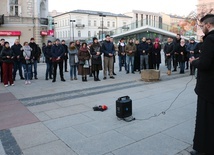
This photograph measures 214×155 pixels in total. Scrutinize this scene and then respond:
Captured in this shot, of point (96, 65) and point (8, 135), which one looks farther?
point (96, 65)

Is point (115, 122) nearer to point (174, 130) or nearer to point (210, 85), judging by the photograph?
point (174, 130)

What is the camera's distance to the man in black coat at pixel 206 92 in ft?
10.9

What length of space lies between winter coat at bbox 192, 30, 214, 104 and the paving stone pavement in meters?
1.10

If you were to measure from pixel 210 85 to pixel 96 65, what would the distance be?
8.17 m

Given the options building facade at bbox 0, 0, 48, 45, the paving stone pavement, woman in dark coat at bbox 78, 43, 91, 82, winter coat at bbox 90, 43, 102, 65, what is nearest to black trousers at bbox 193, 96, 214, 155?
the paving stone pavement

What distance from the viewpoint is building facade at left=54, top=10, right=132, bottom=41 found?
88438 millimetres

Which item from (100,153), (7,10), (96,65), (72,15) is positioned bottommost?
(100,153)

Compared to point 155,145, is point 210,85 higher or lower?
higher

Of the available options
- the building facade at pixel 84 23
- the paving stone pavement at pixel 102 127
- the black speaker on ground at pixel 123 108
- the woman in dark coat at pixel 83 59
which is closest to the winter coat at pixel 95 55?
the woman in dark coat at pixel 83 59

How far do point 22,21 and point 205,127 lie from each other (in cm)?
3128

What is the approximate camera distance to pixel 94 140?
14.4 feet

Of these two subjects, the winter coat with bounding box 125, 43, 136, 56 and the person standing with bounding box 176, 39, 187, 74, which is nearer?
the winter coat with bounding box 125, 43, 136, 56

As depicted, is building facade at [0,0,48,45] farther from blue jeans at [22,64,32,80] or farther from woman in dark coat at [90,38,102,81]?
woman in dark coat at [90,38,102,81]

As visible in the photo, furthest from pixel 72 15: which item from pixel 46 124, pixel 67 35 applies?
pixel 46 124
